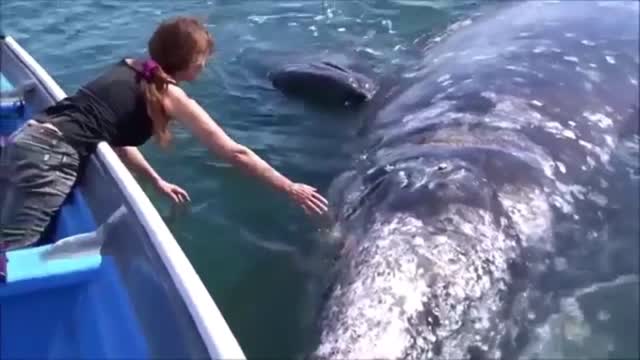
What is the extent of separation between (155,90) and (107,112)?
0.36m

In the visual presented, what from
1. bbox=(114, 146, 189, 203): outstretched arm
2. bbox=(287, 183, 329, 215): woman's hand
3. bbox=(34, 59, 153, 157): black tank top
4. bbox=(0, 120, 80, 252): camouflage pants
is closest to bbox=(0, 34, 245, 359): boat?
bbox=(0, 120, 80, 252): camouflage pants

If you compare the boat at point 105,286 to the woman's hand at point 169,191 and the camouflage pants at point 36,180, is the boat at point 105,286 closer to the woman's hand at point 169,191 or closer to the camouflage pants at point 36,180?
the camouflage pants at point 36,180

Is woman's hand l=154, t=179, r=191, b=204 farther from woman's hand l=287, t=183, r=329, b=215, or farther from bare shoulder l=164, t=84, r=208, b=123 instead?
woman's hand l=287, t=183, r=329, b=215

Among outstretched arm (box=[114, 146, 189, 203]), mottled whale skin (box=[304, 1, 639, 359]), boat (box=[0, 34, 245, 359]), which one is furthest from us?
outstretched arm (box=[114, 146, 189, 203])

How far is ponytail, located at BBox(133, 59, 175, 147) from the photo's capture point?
5.68m

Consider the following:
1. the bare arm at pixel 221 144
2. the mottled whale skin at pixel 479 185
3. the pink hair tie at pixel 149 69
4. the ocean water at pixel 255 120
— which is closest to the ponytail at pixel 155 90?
the pink hair tie at pixel 149 69

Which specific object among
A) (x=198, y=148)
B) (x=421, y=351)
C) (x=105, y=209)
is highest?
(x=105, y=209)

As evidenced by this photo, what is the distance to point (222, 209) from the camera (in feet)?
23.0

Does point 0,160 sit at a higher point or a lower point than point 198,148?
higher

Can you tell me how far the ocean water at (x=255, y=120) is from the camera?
5.92m

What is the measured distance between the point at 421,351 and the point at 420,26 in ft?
20.6

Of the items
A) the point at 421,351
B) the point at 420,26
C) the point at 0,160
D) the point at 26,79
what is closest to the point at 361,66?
the point at 420,26

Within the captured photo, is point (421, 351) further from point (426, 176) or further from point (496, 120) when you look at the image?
point (496, 120)

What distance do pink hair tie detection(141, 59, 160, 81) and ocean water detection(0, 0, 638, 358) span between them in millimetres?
1338
